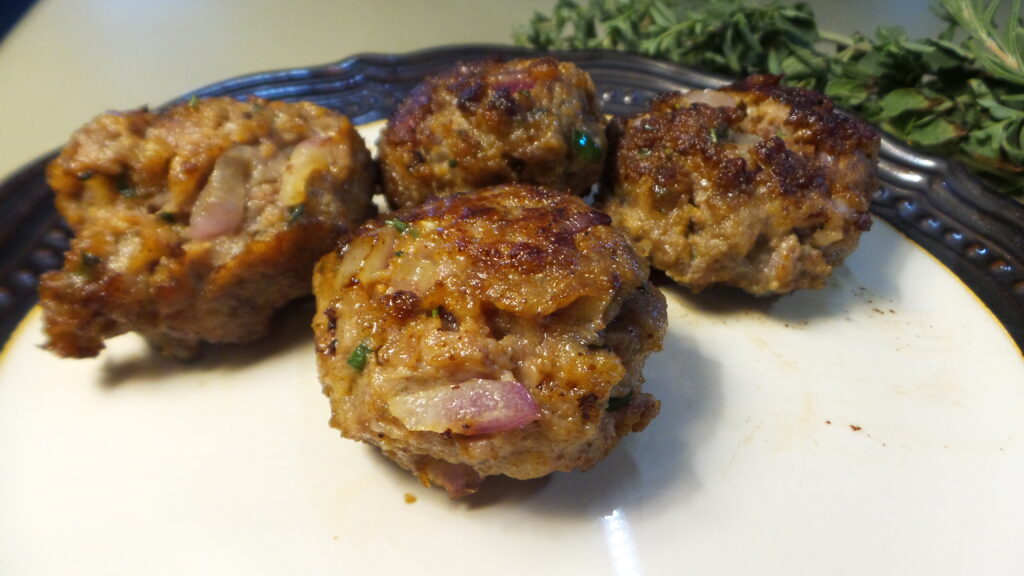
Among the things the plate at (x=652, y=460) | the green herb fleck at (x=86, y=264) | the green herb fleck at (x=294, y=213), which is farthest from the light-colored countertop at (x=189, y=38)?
the green herb fleck at (x=294, y=213)

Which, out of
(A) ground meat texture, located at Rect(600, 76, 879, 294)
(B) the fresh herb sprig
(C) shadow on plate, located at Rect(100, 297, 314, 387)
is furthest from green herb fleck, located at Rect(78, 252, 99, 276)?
(B) the fresh herb sprig

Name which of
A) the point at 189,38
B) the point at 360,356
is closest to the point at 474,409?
the point at 360,356

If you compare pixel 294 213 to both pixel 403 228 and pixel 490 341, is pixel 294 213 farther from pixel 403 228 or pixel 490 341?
pixel 490 341

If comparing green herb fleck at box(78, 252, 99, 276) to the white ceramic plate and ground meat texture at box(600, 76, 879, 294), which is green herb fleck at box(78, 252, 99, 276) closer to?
the white ceramic plate

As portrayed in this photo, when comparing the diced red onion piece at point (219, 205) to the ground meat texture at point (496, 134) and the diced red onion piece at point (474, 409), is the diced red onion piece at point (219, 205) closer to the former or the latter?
the ground meat texture at point (496, 134)

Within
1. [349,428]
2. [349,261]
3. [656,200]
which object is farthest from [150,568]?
[656,200]
